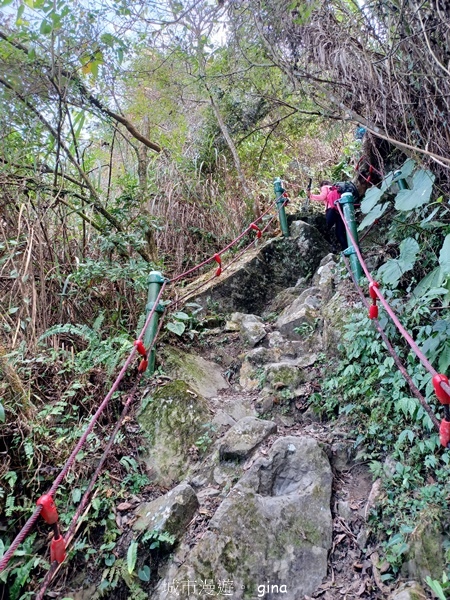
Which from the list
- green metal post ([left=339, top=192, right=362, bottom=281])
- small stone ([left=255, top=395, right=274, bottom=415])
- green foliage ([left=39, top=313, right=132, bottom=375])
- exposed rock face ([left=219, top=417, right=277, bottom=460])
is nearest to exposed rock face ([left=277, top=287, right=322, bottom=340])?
green metal post ([left=339, top=192, right=362, bottom=281])

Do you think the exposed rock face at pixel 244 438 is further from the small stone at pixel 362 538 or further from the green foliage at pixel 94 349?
the green foliage at pixel 94 349

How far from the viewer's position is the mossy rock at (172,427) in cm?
262

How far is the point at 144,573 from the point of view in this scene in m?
1.99

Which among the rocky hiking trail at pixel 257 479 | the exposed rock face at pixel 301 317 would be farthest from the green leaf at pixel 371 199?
the exposed rock face at pixel 301 317

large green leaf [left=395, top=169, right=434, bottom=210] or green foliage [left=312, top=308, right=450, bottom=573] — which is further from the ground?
large green leaf [left=395, top=169, right=434, bottom=210]

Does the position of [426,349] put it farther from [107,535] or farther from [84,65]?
[84,65]

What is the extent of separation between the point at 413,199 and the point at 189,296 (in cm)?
282

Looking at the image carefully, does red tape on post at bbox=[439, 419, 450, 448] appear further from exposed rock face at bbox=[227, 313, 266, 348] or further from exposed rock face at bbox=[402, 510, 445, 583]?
exposed rock face at bbox=[227, 313, 266, 348]

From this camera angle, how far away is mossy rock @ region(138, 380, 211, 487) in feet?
8.61

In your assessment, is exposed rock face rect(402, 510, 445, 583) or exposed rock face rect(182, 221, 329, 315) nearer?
exposed rock face rect(402, 510, 445, 583)

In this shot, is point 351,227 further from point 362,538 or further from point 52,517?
point 52,517

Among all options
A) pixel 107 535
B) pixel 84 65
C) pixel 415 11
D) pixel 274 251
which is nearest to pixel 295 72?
pixel 415 11

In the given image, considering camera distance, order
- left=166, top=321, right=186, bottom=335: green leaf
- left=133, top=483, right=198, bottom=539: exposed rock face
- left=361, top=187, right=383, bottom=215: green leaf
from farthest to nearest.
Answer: left=166, top=321, right=186, bottom=335: green leaf → left=361, top=187, right=383, bottom=215: green leaf → left=133, top=483, right=198, bottom=539: exposed rock face

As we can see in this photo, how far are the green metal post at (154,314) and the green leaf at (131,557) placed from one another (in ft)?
4.46
